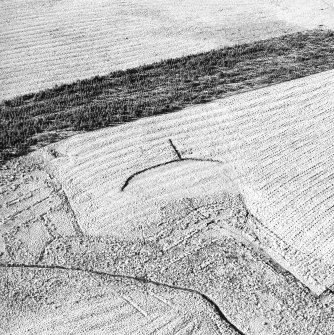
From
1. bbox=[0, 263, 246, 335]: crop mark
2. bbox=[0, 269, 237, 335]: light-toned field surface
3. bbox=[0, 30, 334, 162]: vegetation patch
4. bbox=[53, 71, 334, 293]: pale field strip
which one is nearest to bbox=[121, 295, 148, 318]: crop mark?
bbox=[0, 269, 237, 335]: light-toned field surface

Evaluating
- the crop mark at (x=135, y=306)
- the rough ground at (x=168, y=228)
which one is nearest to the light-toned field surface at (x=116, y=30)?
the rough ground at (x=168, y=228)

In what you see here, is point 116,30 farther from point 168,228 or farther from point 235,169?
point 168,228

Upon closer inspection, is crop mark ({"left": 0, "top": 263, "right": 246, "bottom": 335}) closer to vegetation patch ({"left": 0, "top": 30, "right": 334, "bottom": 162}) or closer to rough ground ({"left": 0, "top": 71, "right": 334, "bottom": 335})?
rough ground ({"left": 0, "top": 71, "right": 334, "bottom": 335})

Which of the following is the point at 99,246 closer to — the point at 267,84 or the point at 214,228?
the point at 214,228

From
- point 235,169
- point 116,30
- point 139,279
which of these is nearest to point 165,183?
point 235,169

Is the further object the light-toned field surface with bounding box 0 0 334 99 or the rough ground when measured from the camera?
the light-toned field surface with bounding box 0 0 334 99

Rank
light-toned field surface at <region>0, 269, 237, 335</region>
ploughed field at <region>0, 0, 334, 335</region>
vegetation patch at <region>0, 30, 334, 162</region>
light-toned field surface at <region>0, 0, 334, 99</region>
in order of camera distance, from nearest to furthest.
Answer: light-toned field surface at <region>0, 269, 237, 335</region> < ploughed field at <region>0, 0, 334, 335</region> < vegetation patch at <region>0, 30, 334, 162</region> < light-toned field surface at <region>0, 0, 334, 99</region>
